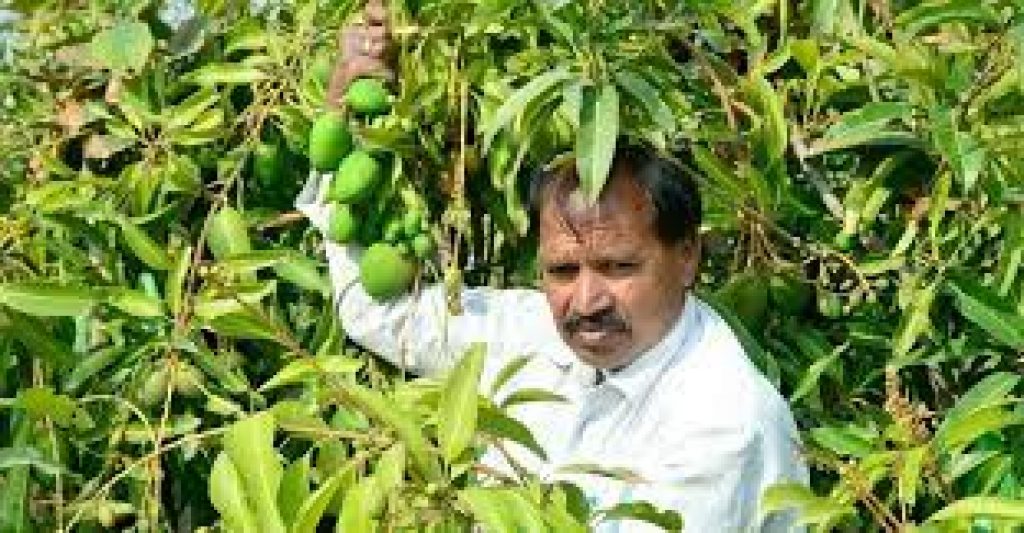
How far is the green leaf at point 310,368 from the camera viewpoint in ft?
7.06

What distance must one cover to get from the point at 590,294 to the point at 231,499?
27.5 inches

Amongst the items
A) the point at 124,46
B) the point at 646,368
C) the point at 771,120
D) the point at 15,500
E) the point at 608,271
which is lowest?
the point at 15,500

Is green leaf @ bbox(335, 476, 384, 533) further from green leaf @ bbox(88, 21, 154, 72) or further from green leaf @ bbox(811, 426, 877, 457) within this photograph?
green leaf @ bbox(88, 21, 154, 72)

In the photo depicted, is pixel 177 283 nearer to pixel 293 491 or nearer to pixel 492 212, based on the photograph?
pixel 492 212

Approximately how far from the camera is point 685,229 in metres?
2.41

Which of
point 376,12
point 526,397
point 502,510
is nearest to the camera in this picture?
point 502,510

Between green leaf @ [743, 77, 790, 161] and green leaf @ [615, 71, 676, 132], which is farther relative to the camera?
green leaf @ [743, 77, 790, 161]

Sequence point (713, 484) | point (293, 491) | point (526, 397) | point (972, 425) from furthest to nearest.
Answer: point (713, 484)
point (972, 425)
point (526, 397)
point (293, 491)

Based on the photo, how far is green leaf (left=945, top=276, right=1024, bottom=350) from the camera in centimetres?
229

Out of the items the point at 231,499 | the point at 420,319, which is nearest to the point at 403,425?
the point at 231,499

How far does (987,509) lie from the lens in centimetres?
185

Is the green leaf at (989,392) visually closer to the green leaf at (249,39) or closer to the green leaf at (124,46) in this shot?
the green leaf at (249,39)

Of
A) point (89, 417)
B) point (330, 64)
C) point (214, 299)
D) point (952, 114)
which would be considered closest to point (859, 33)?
point (952, 114)

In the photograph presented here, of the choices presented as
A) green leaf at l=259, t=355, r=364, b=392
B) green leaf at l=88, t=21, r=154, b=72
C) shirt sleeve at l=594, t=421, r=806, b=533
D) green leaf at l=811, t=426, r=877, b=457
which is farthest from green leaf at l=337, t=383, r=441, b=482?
green leaf at l=88, t=21, r=154, b=72
